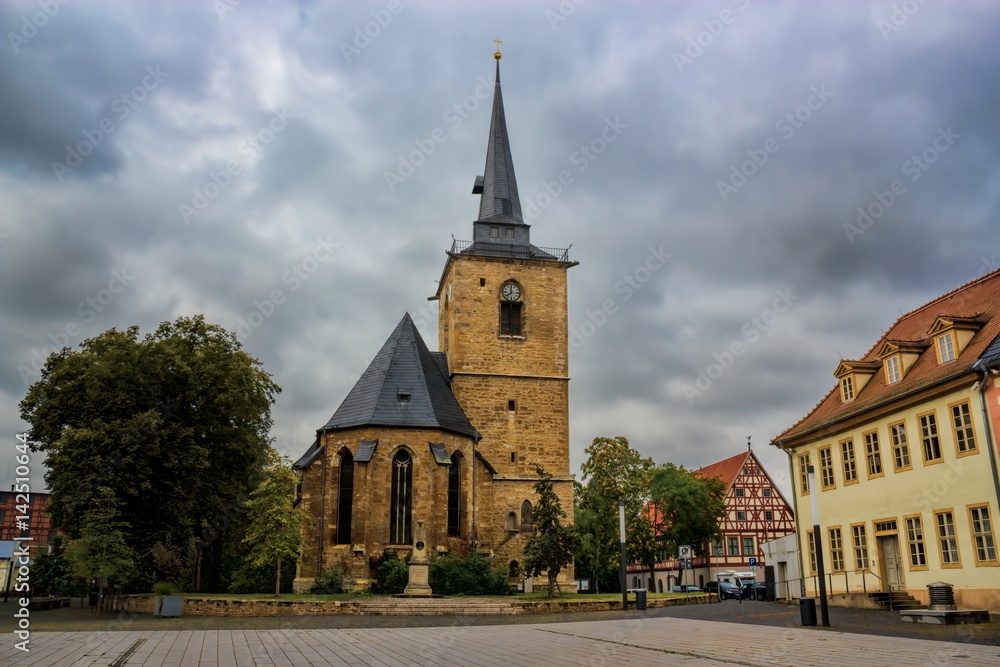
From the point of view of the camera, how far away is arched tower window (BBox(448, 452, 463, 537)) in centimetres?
3662

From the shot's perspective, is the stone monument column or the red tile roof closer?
the stone monument column

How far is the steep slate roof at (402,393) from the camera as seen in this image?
36156 millimetres

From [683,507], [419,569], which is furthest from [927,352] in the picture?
[683,507]

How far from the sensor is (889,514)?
23.5 metres

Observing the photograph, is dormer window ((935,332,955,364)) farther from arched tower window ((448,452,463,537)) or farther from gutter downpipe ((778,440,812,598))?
arched tower window ((448,452,463,537))

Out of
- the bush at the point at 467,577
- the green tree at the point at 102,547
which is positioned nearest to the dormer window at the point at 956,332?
the bush at the point at 467,577

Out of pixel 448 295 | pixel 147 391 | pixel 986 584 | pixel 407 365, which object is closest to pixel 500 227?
pixel 448 295

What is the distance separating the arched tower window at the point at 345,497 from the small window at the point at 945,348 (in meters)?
23.6

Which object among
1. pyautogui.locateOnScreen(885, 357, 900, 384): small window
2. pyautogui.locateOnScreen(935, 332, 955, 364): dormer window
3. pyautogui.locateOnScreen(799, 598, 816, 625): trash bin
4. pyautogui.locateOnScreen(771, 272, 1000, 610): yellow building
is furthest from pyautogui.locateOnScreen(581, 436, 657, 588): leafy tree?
pyautogui.locateOnScreen(799, 598, 816, 625): trash bin

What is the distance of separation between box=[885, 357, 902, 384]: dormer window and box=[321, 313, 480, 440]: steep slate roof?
18.7 m

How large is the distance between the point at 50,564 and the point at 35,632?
3940cm

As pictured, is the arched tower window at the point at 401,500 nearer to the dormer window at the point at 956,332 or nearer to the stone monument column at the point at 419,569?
the stone monument column at the point at 419,569

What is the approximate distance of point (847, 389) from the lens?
26.9 metres

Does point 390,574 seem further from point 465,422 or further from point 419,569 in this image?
point 465,422
